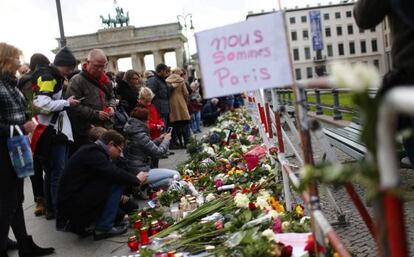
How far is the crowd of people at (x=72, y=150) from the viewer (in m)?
3.86

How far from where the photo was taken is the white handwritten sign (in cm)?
224

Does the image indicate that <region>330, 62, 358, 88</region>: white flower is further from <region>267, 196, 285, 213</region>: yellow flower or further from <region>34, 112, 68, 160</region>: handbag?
<region>34, 112, 68, 160</region>: handbag

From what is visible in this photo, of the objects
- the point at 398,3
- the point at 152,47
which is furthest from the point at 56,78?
the point at 152,47

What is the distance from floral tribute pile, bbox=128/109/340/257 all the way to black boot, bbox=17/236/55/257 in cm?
82

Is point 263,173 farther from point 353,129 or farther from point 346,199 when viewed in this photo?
point 353,129

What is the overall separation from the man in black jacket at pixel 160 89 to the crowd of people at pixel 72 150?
8.61 ft

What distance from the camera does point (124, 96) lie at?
7801mm

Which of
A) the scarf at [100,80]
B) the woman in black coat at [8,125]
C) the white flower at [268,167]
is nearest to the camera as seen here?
the woman in black coat at [8,125]

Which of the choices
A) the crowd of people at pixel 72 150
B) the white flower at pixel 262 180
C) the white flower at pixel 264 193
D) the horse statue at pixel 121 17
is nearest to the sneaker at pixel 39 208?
the crowd of people at pixel 72 150

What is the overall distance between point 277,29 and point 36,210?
448 centimetres

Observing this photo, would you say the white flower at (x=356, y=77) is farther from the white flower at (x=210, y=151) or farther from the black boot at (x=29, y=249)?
the white flower at (x=210, y=151)

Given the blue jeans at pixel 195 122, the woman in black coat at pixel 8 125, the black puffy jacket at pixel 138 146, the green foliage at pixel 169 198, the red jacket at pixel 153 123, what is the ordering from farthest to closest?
the blue jeans at pixel 195 122, the red jacket at pixel 153 123, the black puffy jacket at pixel 138 146, the green foliage at pixel 169 198, the woman in black coat at pixel 8 125

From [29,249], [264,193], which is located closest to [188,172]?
[264,193]

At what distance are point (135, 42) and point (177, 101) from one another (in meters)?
48.2
